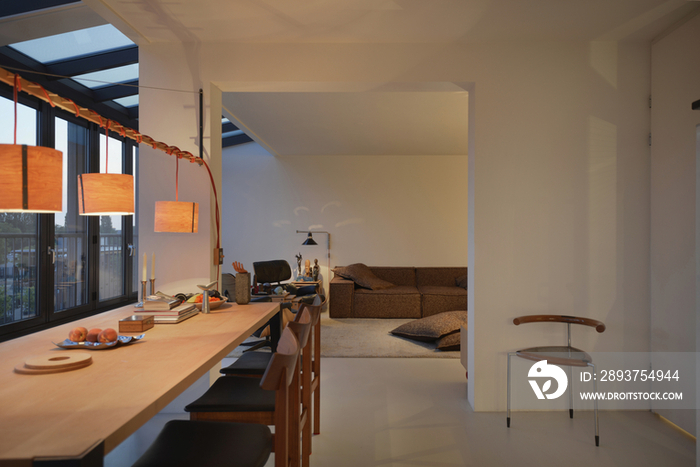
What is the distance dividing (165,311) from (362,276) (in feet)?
15.1

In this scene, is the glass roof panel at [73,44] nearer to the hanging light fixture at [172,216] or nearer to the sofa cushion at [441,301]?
the hanging light fixture at [172,216]

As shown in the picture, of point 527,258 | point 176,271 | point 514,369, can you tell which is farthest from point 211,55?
point 514,369

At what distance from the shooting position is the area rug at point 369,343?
439 cm

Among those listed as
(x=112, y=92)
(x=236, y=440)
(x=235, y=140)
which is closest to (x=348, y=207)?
(x=235, y=140)

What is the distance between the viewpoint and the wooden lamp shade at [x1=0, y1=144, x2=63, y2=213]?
Result: 1266 millimetres

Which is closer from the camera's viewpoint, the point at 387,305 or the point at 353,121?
the point at 353,121

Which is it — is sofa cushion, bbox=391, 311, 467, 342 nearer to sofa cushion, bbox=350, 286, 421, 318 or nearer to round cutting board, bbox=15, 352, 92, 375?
sofa cushion, bbox=350, 286, 421, 318

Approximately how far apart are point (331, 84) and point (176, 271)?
1755 mm

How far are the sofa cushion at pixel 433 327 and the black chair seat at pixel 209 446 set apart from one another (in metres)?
3.50

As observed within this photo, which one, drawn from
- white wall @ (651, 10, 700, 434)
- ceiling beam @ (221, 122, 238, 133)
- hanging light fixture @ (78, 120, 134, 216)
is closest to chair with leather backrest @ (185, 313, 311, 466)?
hanging light fixture @ (78, 120, 134, 216)

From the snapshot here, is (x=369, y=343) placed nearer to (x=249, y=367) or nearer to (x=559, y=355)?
(x=559, y=355)

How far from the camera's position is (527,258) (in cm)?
300

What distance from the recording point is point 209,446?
1.38m

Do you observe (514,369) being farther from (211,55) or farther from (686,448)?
(211,55)
